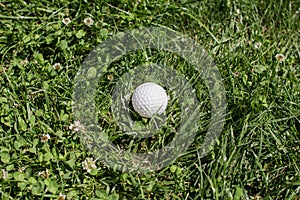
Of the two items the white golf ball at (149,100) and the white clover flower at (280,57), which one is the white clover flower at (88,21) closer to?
the white golf ball at (149,100)

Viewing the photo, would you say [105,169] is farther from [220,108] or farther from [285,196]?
[285,196]

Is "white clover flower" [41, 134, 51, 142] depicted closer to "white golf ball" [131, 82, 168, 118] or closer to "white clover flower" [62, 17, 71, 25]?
"white golf ball" [131, 82, 168, 118]

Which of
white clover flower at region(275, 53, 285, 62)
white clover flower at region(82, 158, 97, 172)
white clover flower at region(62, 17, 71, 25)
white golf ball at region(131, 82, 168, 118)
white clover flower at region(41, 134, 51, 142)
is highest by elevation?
white clover flower at region(62, 17, 71, 25)

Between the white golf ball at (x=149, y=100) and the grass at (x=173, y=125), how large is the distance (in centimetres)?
17

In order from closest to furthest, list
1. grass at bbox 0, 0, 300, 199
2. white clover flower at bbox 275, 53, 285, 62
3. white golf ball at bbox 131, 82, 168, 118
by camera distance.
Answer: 1. grass at bbox 0, 0, 300, 199
2. white golf ball at bbox 131, 82, 168, 118
3. white clover flower at bbox 275, 53, 285, 62

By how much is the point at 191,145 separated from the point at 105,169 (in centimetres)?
46

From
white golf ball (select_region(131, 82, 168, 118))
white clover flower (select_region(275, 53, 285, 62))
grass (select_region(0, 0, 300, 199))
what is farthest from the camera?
white clover flower (select_region(275, 53, 285, 62))

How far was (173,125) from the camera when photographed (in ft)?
8.33

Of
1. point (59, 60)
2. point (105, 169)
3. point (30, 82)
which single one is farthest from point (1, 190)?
point (59, 60)

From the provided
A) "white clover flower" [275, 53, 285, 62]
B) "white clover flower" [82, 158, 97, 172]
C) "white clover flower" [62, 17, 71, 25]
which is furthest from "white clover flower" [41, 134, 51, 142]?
"white clover flower" [275, 53, 285, 62]

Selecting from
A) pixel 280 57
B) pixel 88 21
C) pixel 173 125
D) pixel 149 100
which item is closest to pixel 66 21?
pixel 88 21

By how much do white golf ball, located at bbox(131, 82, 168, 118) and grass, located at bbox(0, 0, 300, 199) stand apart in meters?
0.17

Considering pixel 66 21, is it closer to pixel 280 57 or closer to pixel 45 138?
pixel 45 138

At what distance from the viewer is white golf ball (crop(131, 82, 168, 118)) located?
8.14ft
